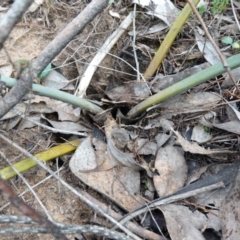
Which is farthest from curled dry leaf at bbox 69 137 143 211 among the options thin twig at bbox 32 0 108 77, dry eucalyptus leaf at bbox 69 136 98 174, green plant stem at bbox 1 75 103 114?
thin twig at bbox 32 0 108 77

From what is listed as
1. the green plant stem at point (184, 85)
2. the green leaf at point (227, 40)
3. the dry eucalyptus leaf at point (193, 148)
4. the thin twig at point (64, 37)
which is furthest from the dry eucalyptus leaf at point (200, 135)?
Result: the thin twig at point (64, 37)

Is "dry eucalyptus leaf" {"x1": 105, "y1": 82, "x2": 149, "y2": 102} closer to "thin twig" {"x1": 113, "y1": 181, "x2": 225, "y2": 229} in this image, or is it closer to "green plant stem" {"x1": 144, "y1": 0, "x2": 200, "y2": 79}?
"green plant stem" {"x1": 144, "y1": 0, "x2": 200, "y2": 79}

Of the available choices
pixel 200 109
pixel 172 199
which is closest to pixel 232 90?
pixel 200 109

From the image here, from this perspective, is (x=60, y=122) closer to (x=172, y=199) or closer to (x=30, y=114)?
(x=30, y=114)

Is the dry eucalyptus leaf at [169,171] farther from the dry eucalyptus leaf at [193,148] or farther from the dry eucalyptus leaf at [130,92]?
the dry eucalyptus leaf at [130,92]

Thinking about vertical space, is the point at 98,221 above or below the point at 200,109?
below

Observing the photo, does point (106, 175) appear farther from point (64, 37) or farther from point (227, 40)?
point (227, 40)
